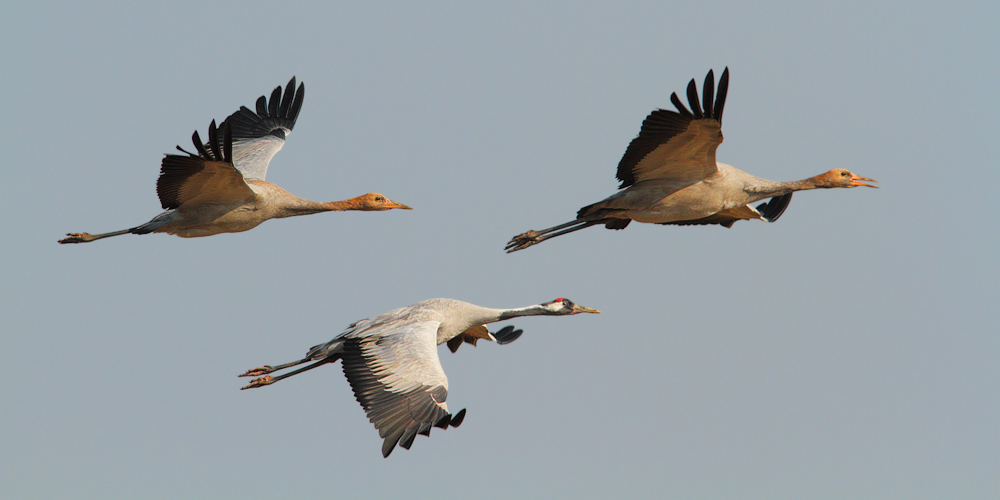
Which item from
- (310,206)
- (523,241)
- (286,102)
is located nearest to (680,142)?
(523,241)

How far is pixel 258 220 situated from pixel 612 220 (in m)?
5.26

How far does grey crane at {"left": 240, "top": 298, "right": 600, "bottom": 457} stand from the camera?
500 inches

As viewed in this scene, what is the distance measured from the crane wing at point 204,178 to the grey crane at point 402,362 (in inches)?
99.1

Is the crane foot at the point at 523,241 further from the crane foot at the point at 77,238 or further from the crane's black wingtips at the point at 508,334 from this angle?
the crane foot at the point at 77,238

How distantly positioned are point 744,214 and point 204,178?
27.0 ft

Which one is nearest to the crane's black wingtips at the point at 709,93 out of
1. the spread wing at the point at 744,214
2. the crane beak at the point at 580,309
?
the spread wing at the point at 744,214

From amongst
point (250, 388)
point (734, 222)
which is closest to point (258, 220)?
point (250, 388)

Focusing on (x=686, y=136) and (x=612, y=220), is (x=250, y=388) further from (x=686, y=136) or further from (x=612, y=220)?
(x=686, y=136)

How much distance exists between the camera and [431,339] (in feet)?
46.0

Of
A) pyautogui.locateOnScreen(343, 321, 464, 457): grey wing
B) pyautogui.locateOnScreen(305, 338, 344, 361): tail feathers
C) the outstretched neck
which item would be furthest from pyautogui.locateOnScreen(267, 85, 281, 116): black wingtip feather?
pyautogui.locateOnScreen(343, 321, 464, 457): grey wing

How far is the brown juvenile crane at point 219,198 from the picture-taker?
47.9 ft

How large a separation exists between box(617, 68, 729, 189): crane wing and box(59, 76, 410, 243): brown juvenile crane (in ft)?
13.2

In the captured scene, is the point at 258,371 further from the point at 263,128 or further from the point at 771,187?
the point at 771,187

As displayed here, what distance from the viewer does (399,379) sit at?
520 inches
